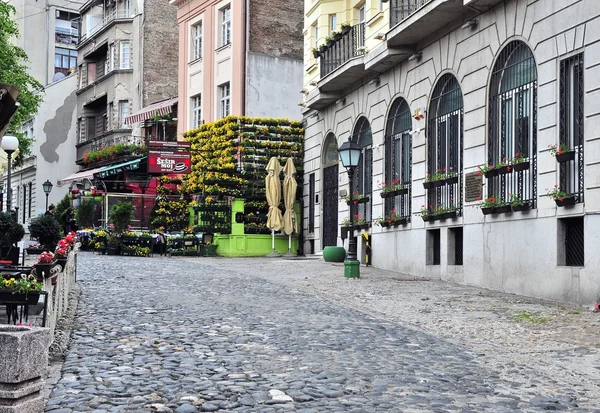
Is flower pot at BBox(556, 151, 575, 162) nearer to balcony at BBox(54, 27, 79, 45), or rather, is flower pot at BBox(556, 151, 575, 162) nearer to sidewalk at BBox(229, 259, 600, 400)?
sidewalk at BBox(229, 259, 600, 400)

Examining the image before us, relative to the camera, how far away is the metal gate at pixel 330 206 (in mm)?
26562

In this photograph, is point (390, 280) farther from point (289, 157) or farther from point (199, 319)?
point (289, 157)

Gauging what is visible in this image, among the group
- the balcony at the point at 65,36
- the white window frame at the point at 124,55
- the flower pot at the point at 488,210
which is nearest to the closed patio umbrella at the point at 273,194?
the flower pot at the point at 488,210

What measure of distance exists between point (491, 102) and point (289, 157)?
14.2 metres

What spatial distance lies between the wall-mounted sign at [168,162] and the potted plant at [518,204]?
60.6ft

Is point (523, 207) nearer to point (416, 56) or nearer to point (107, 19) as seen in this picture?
point (416, 56)

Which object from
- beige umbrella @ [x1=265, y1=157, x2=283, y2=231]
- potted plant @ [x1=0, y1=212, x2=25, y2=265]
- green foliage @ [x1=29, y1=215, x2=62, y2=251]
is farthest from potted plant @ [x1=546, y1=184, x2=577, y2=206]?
beige umbrella @ [x1=265, y1=157, x2=283, y2=231]

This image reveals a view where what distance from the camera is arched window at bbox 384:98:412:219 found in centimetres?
2077

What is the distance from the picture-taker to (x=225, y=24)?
114ft

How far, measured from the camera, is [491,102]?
16.7m

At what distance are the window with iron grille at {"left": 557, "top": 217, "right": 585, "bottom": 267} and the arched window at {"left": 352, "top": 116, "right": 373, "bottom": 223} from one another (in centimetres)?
957

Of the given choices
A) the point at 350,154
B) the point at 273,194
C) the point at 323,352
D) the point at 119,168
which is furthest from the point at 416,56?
the point at 119,168

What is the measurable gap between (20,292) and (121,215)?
19.0 meters

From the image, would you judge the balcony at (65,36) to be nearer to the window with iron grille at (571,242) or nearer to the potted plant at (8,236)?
the potted plant at (8,236)
